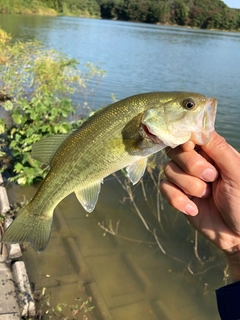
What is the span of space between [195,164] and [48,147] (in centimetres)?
97

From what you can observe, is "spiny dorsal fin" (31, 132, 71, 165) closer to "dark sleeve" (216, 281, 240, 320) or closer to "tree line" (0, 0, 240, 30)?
"dark sleeve" (216, 281, 240, 320)

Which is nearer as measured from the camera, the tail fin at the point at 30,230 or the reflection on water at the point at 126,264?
the tail fin at the point at 30,230

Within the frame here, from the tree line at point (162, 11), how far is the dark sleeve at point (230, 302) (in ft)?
272

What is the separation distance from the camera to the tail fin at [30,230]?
231cm

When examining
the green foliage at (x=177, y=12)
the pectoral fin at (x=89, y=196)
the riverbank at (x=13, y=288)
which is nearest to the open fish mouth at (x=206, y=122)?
the pectoral fin at (x=89, y=196)

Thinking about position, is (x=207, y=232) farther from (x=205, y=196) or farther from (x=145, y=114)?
(x=145, y=114)

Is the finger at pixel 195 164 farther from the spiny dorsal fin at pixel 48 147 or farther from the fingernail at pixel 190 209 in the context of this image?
the spiny dorsal fin at pixel 48 147

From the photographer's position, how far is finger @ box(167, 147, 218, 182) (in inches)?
82.4

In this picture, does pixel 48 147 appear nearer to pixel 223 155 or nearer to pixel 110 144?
pixel 110 144

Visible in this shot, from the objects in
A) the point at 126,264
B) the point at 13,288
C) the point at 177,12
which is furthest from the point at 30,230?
the point at 177,12

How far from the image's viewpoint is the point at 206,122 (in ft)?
6.15

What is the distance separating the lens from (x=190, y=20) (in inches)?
3597

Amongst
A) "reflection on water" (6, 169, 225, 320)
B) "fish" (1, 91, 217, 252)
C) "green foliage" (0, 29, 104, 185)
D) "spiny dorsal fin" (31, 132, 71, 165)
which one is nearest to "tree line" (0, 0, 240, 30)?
"green foliage" (0, 29, 104, 185)

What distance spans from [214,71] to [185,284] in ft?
63.5
